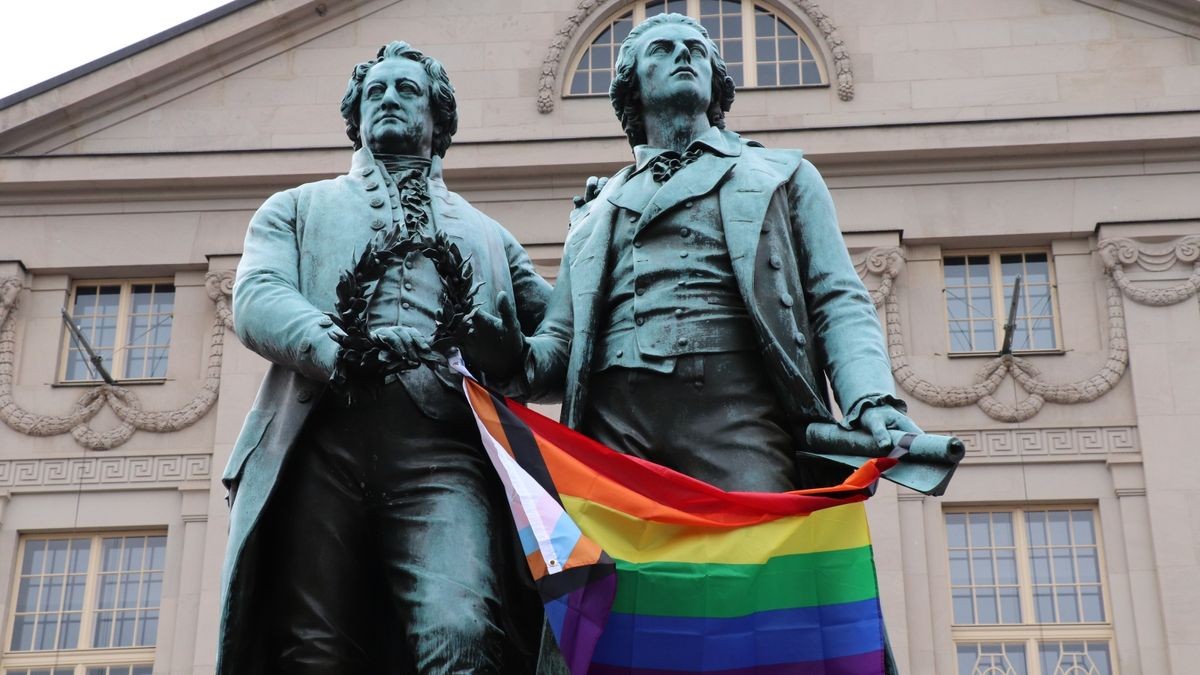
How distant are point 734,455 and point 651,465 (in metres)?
0.29

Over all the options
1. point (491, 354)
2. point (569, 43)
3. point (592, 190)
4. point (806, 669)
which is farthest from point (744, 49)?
point (806, 669)

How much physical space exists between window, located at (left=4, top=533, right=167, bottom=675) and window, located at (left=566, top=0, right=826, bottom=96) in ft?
26.8

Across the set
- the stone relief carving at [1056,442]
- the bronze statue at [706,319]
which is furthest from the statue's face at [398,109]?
the stone relief carving at [1056,442]

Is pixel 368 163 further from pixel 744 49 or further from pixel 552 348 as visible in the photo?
pixel 744 49

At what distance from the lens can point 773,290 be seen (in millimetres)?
5941

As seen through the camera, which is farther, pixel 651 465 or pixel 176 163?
pixel 176 163

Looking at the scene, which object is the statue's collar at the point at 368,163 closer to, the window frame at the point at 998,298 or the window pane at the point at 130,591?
the window frame at the point at 998,298

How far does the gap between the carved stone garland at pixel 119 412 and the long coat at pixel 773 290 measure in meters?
20.5

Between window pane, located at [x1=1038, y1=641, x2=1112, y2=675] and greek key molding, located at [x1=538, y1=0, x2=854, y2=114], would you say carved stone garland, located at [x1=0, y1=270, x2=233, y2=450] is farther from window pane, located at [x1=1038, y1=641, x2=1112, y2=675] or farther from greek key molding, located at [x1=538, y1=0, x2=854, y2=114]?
window pane, located at [x1=1038, y1=641, x2=1112, y2=675]

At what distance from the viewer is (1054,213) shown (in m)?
26.1

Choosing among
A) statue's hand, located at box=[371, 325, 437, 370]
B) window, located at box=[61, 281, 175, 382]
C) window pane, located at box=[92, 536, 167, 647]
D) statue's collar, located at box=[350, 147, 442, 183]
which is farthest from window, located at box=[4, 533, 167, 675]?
statue's hand, located at box=[371, 325, 437, 370]

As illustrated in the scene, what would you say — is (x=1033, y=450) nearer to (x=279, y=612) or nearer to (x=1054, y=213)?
(x=1054, y=213)

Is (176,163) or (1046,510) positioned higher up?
(176,163)

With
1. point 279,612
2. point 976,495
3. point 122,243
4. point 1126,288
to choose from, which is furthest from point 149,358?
point 279,612
